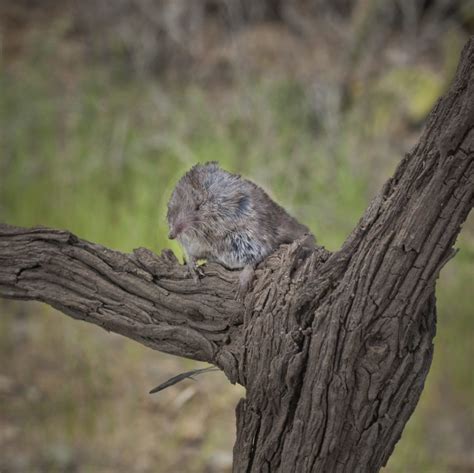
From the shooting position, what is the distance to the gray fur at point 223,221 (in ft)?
8.34

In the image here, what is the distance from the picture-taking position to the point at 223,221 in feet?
8.45

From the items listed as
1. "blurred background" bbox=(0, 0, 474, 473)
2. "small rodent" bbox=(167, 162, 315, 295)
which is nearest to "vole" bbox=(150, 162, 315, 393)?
"small rodent" bbox=(167, 162, 315, 295)

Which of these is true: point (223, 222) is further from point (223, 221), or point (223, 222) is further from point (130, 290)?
point (130, 290)

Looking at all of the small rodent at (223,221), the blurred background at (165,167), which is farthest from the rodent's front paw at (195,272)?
the blurred background at (165,167)

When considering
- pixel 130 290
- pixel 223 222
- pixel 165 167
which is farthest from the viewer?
pixel 165 167

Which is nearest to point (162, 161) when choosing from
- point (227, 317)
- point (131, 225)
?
point (131, 225)

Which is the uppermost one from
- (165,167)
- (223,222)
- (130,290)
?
(165,167)

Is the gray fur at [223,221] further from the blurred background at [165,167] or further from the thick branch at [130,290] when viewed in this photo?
the blurred background at [165,167]

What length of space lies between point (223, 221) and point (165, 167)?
316cm

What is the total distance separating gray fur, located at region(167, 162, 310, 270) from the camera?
100 inches

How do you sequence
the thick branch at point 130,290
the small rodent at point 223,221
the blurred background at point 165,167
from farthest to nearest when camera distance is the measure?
the blurred background at point 165,167 < the small rodent at point 223,221 < the thick branch at point 130,290

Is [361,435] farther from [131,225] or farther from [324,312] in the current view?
[131,225]

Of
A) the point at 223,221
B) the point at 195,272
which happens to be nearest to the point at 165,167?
the point at 223,221

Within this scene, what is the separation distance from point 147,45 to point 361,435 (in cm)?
535
